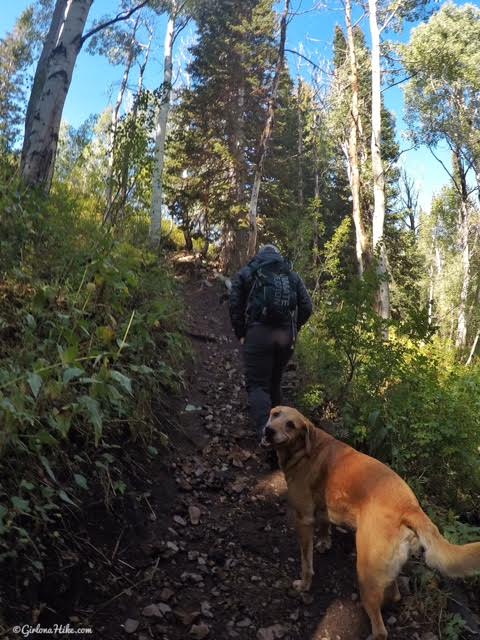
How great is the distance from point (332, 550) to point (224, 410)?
2.37 meters

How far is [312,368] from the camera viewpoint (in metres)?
6.07

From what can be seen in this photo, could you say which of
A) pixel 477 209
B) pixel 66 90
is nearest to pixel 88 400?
pixel 66 90

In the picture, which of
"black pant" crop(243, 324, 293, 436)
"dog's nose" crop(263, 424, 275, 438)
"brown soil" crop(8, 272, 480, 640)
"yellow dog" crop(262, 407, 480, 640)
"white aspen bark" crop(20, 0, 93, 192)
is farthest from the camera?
"white aspen bark" crop(20, 0, 93, 192)

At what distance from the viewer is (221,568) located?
321cm

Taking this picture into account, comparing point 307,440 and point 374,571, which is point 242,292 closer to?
point 307,440

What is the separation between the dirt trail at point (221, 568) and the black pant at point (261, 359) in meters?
0.62

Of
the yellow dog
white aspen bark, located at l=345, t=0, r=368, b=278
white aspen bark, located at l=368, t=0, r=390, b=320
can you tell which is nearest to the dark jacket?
the yellow dog

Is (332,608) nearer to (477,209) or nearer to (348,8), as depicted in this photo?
(348,8)

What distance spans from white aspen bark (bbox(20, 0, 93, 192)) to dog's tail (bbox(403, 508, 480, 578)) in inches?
216

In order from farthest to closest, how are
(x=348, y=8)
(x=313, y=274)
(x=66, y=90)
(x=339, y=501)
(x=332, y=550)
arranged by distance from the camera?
1. (x=348, y=8)
2. (x=313, y=274)
3. (x=66, y=90)
4. (x=332, y=550)
5. (x=339, y=501)

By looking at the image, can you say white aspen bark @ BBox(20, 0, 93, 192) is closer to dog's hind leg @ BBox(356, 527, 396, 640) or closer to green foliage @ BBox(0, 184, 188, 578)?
green foliage @ BBox(0, 184, 188, 578)

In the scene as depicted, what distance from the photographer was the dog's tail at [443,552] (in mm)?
2307

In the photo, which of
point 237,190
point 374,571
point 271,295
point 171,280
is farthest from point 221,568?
point 237,190

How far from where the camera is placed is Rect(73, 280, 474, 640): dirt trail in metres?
2.67
